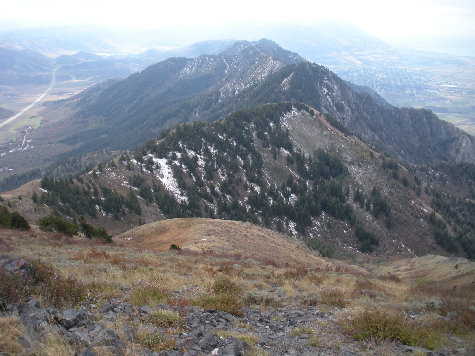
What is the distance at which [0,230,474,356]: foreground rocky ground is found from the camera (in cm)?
748

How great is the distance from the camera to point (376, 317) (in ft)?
34.3

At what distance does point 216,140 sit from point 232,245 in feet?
256

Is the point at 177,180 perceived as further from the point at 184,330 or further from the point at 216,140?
the point at 184,330

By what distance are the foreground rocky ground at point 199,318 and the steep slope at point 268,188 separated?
189 feet

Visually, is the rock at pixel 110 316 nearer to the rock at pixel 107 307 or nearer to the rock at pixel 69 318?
the rock at pixel 107 307

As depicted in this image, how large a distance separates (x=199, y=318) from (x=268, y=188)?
302ft

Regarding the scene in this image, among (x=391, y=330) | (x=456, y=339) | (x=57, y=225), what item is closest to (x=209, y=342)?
(x=391, y=330)

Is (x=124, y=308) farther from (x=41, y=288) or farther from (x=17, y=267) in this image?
(x=17, y=267)

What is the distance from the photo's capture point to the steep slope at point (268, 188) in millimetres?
72938

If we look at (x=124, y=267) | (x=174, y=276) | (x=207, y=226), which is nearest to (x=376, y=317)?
(x=174, y=276)

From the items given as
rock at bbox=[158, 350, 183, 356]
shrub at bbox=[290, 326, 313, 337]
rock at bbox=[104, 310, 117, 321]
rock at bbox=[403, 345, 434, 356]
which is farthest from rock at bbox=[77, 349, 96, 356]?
rock at bbox=[403, 345, 434, 356]

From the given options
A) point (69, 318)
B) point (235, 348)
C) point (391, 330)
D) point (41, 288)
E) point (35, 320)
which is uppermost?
point (35, 320)

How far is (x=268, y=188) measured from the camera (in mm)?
101562

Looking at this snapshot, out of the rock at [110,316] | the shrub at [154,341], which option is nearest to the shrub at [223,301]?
the rock at [110,316]
